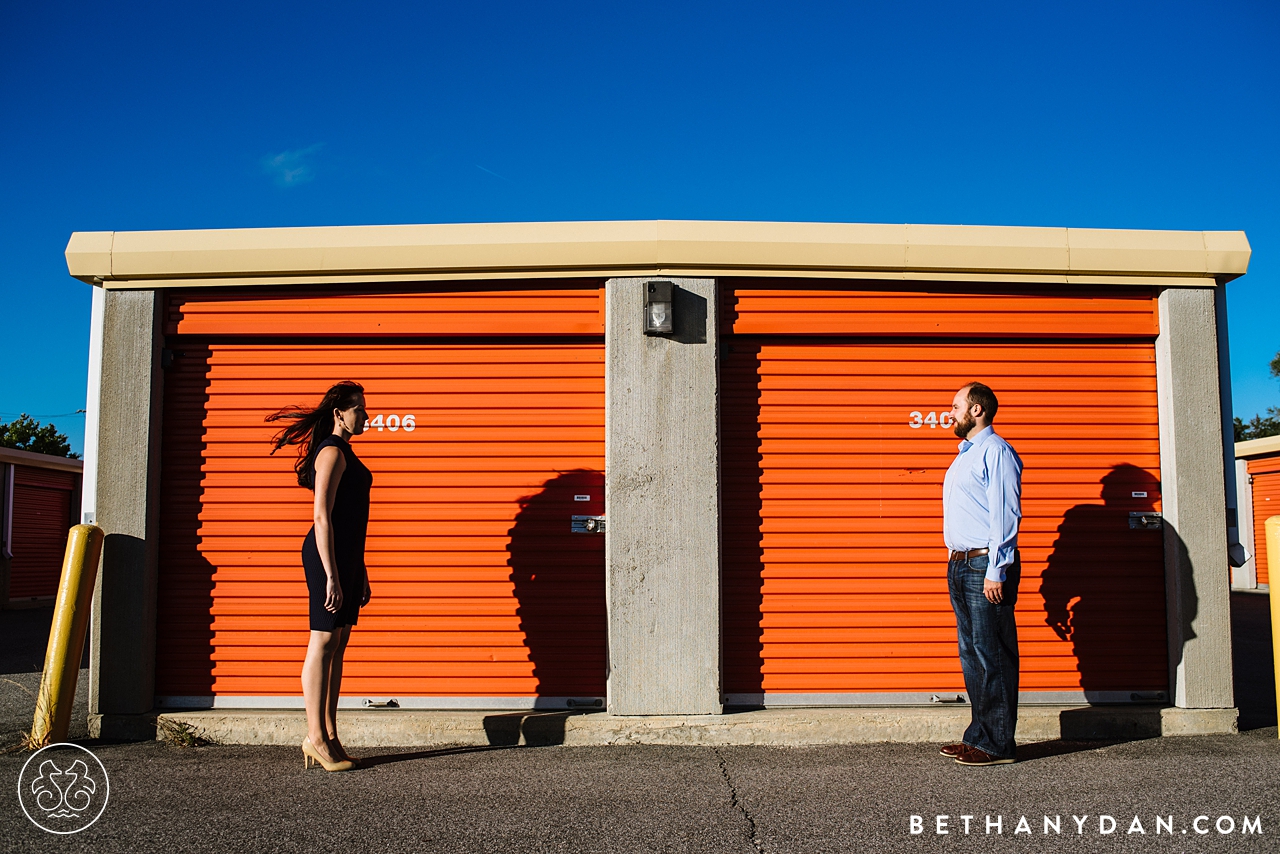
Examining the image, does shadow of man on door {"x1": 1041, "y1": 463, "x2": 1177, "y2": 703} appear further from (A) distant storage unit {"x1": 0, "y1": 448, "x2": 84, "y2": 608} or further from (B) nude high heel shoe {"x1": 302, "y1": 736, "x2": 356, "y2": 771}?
(A) distant storage unit {"x1": 0, "y1": 448, "x2": 84, "y2": 608}

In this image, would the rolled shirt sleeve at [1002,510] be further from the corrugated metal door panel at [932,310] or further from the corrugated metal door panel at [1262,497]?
the corrugated metal door panel at [1262,497]

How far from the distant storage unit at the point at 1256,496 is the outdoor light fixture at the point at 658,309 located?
18.7m

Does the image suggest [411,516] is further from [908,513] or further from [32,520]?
[32,520]

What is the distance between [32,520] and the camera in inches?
661

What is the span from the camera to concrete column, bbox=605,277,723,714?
4867mm

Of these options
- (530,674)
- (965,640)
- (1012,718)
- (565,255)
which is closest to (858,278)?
(565,255)

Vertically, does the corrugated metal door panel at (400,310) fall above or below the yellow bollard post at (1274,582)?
above

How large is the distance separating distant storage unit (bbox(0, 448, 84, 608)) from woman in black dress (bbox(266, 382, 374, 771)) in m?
14.4

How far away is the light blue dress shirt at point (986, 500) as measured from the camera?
4086mm

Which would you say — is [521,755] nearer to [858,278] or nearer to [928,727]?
[928,727]

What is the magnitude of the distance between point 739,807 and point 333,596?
2099 millimetres

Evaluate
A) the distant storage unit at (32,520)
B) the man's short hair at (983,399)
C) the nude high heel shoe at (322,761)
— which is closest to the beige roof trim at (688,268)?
the man's short hair at (983,399)

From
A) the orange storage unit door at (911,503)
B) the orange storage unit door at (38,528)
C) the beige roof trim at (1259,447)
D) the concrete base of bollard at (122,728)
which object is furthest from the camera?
the beige roof trim at (1259,447)

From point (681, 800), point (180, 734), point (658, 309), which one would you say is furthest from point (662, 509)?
point (180, 734)
